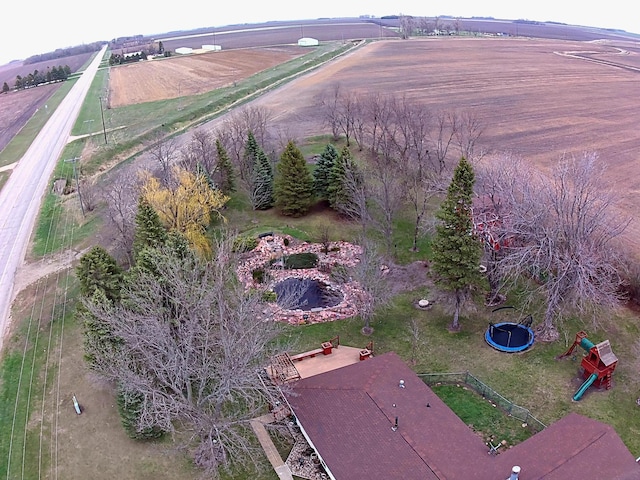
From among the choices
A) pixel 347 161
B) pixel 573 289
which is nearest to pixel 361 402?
pixel 573 289

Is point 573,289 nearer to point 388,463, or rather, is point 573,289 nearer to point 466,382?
point 466,382

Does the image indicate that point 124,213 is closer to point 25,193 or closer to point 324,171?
point 324,171

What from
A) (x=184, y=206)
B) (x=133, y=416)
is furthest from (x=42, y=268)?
(x=133, y=416)

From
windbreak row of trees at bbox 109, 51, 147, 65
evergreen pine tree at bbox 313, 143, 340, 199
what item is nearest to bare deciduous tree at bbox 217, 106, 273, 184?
evergreen pine tree at bbox 313, 143, 340, 199

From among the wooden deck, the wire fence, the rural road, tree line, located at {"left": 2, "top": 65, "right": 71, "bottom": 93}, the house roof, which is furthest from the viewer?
tree line, located at {"left": 2, "top": 65, "right": 71, "bottom": 93}

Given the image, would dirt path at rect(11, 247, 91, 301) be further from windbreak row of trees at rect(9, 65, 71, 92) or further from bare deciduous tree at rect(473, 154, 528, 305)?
windbreak row of trees at rect(9, 65, 71, 92)

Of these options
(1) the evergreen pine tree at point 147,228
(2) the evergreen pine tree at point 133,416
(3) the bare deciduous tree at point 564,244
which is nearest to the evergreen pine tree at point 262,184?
(1) the evergreen pine tree at point 147,228

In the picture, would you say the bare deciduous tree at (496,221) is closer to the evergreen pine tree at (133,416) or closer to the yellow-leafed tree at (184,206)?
the yellow-leafed tree at (184,206)
